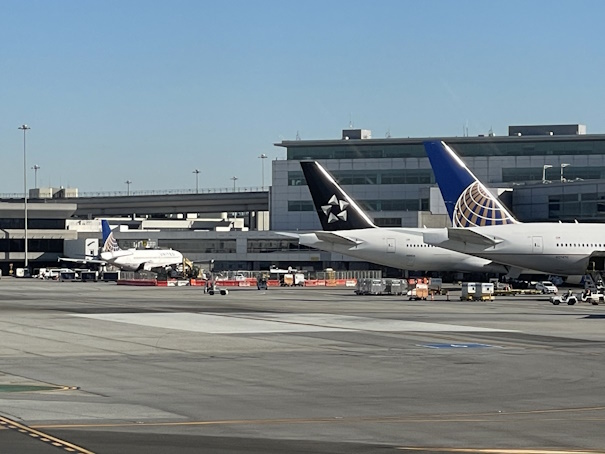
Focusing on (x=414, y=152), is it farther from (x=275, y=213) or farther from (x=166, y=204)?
(x=166, y=204)

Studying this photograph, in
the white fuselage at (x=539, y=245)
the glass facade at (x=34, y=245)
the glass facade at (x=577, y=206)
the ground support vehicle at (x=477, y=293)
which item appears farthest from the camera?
the glass facade at (x=34, y=245)

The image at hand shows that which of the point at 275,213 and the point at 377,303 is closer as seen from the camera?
the point at 377,303

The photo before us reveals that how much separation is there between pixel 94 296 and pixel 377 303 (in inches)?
942

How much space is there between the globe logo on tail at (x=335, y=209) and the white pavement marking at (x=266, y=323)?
3564 centimetres

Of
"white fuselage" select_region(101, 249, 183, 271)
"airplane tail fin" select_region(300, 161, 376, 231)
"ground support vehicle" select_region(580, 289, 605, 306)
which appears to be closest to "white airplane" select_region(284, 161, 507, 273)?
"airplane tail fin" select_region(300, 161, 376, 231)

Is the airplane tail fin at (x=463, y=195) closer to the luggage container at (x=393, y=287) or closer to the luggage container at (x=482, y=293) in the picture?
the luggage container at (x=393, y=287)

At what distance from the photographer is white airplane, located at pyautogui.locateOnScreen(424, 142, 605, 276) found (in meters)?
83.5

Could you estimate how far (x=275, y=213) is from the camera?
15625 centimetres

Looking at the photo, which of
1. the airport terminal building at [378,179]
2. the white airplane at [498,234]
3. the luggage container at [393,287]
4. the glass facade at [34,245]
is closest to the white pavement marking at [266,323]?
the white airplane at [498,234]

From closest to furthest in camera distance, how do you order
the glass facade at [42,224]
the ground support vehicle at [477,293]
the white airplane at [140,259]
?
the ground support vehicle at [477,293] < the white airplane at [140,259] < the glass facade at [42,224]

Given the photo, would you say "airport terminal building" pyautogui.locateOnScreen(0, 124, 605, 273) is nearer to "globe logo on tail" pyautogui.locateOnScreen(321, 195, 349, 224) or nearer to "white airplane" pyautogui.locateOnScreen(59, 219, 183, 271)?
"white airplane" pyautogui.locateOnScreen(59, 219, 183, 271)

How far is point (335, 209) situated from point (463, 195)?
12.0 meters

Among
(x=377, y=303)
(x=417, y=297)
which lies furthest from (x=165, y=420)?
(x=417, y=297)

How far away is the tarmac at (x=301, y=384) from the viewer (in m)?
19.3
